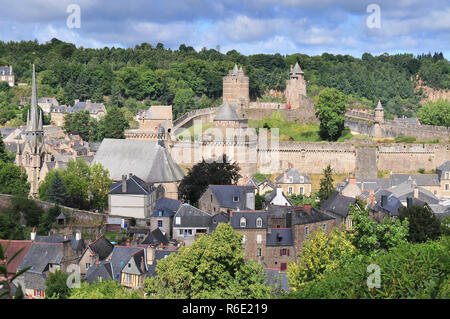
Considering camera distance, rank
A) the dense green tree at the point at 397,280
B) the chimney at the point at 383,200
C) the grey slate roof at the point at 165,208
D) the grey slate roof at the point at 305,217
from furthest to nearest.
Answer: the chimney at the point at 383,200 → the grey slate roof at the point at 165,208 → the grey slate roof at the point at 305,217 → the dense green tree at the point at 397,280

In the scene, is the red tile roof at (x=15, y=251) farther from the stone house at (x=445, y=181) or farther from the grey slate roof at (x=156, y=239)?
the stone house at (x=445, y=181)

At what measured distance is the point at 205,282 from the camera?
2725 cm

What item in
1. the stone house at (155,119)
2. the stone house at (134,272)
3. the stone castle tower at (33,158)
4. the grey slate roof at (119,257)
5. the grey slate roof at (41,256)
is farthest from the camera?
the stone house at (155,119)

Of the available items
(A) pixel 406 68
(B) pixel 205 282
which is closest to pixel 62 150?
(B) pixel 205 282

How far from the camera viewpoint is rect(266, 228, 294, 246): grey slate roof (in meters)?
36.8

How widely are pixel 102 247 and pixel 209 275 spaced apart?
10.7 meters

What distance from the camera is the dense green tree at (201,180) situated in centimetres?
4675

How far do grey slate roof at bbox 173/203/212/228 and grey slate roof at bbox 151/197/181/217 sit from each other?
117cm

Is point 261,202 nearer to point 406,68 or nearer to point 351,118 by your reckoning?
point 351,118

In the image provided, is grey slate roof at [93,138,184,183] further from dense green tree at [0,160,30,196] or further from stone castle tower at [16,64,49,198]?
dense green tree at [0,160,30,196]

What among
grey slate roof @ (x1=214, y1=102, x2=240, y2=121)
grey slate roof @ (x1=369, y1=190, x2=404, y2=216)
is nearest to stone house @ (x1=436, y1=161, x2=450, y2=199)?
grey slate roof @ (x1=369, y1=190, x2=404, y2=216)

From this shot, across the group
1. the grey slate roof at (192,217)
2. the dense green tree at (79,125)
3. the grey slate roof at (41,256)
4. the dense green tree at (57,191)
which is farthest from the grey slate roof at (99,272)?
the dense green tree at (79,125)

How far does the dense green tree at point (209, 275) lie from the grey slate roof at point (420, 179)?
27.5 meters
